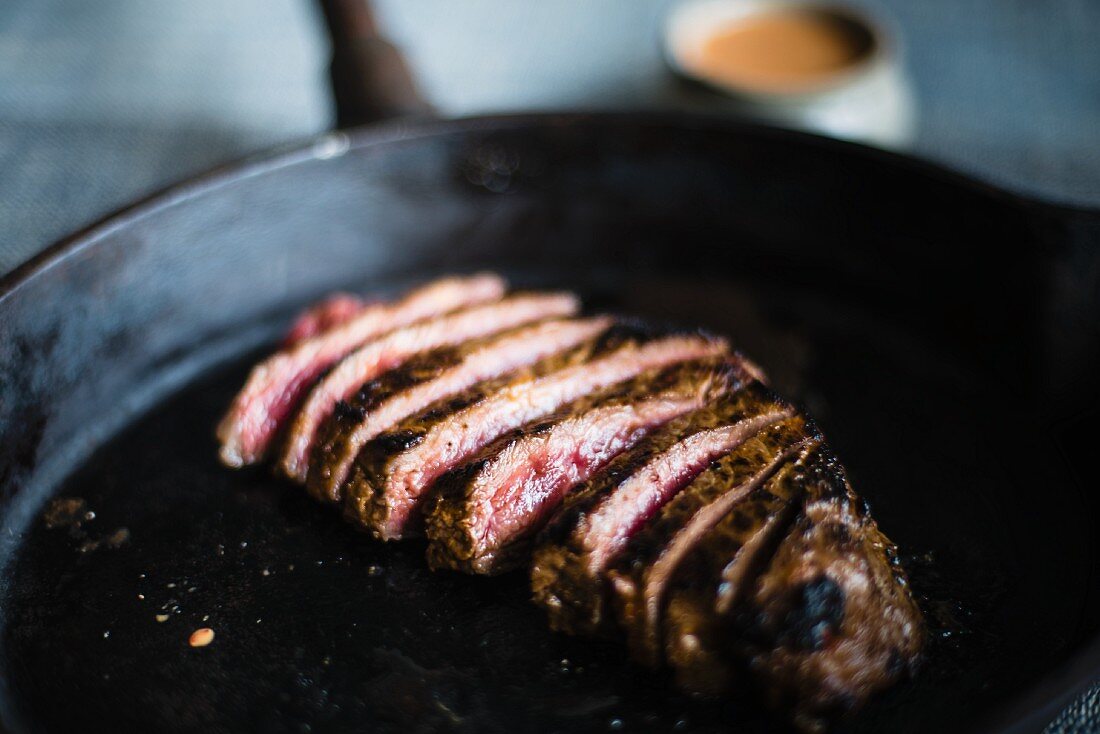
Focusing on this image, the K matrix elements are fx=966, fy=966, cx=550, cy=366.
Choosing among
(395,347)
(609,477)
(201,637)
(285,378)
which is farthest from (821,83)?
(201,637)

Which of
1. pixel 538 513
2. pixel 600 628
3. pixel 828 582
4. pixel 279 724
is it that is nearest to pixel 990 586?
pixel 828 582

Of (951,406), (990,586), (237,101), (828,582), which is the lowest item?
(990,586)

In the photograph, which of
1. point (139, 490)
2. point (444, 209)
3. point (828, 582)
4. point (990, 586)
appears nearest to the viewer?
point (828, 582)

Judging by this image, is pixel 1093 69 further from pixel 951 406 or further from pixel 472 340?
pixel 472 340

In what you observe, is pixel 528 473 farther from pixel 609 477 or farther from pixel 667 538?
pixel 667 538

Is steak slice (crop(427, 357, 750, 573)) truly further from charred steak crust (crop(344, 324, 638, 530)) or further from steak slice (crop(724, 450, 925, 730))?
steak slice (crop(724, 450, 925, 730))

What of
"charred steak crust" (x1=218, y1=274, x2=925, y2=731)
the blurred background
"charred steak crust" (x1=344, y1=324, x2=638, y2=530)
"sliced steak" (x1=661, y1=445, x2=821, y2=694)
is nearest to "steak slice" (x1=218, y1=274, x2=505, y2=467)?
→ "charred steak crust" (x1=218, y1=274, x2=925, y2=731)

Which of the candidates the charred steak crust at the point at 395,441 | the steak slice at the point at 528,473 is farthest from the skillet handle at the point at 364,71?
the steak slice at the point at 528,473

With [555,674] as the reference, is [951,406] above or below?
above
